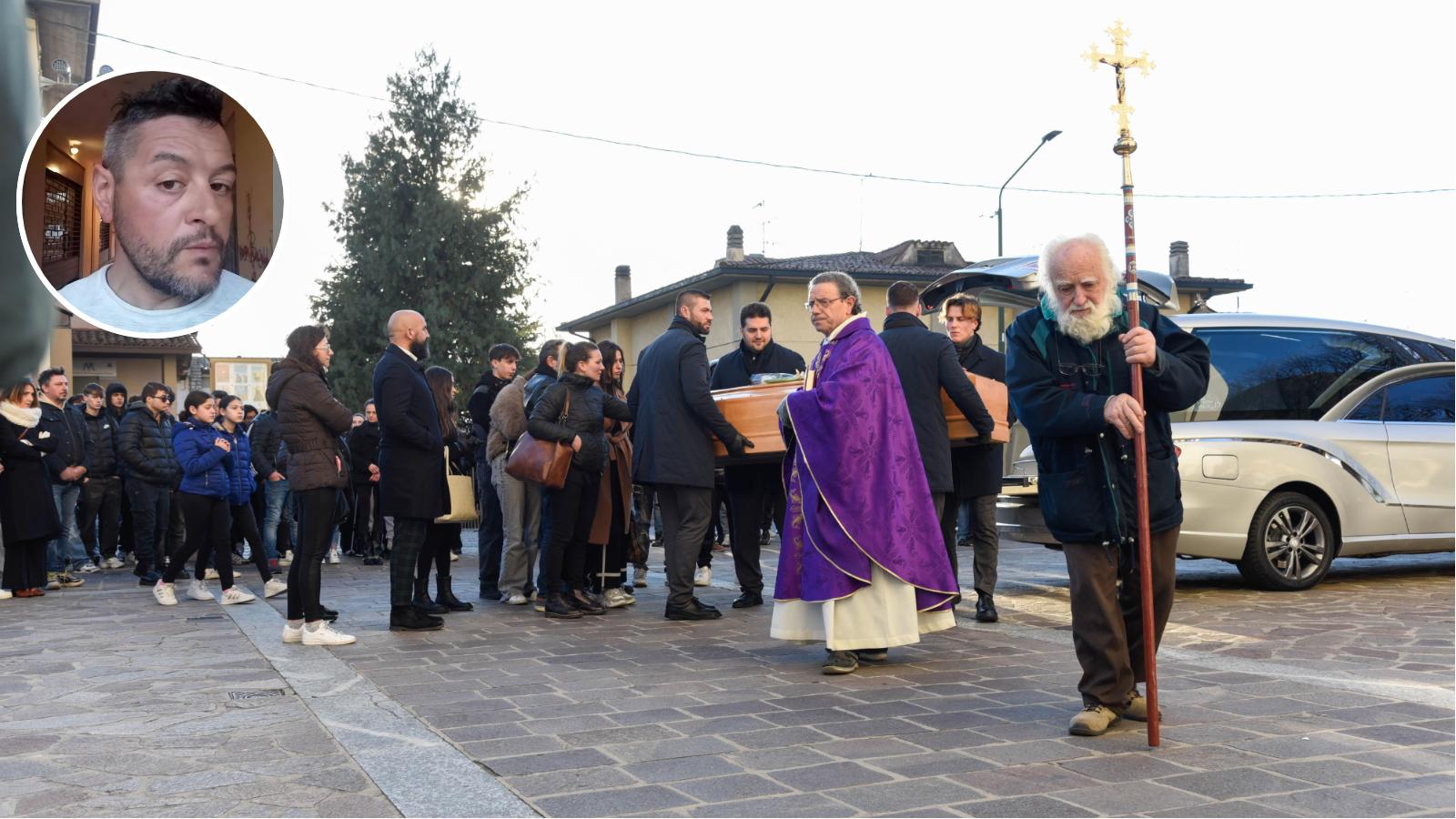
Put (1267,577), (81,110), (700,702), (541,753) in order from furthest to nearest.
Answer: (1267,577)
(700,702)
(541,753)
(81,110)

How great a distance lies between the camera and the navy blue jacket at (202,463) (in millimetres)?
10172

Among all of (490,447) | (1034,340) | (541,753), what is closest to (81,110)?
(541,753)

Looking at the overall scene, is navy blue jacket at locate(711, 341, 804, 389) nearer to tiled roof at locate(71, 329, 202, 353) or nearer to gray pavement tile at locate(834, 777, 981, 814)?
gray pavement tile at locate(834, 777, 981, 814)

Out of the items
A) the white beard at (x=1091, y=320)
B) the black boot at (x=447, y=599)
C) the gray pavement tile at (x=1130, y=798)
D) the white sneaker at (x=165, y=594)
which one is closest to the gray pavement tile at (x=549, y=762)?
the gray pavement tile at (x=1130, y=798)

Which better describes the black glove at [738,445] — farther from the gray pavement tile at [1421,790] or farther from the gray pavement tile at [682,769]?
the gray pavement tile at [1421,790]

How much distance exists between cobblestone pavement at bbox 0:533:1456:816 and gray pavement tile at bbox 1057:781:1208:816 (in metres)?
0.01

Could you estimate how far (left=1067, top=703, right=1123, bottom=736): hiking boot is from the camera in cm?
471

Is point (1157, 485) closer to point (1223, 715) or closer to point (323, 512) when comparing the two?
point (1223, 715)

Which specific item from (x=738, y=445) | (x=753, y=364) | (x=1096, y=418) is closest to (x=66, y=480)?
(x=753, y=364)

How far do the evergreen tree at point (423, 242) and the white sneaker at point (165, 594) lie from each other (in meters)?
36.4

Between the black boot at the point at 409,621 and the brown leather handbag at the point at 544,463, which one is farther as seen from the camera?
the brown leather handbag at the point at 544,463

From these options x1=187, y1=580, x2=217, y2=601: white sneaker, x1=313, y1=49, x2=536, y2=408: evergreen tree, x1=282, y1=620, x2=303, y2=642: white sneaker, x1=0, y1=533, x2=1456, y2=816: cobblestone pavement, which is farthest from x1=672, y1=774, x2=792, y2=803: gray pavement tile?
x1=313, y1=49, x2=536, y2=408: evergreen tree

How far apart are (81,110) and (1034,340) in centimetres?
462

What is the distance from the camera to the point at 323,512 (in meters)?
7.67
